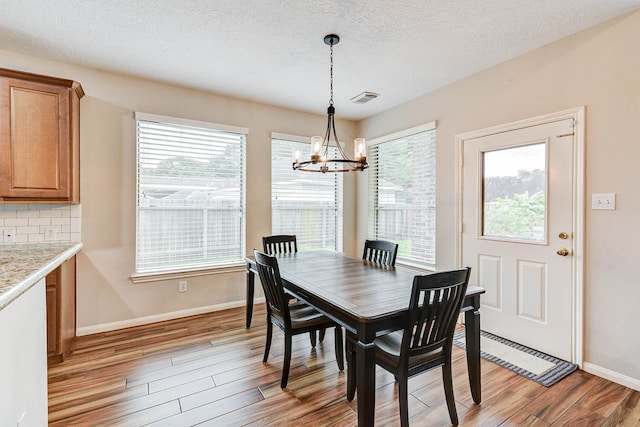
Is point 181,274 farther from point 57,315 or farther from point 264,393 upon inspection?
point 264,393

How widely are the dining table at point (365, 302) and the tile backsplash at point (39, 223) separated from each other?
82.0 inches

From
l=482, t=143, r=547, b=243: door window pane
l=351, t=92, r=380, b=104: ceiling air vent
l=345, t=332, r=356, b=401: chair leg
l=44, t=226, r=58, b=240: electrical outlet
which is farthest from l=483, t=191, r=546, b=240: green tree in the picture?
l=44, t=226, r=58, b=240: electrical outlet

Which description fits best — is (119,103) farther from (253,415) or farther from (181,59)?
(253,415)

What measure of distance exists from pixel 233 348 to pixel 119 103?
2.75m

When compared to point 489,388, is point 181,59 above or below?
above

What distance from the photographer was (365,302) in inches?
70.1

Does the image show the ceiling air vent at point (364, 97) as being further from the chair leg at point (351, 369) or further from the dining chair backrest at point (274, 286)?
the chair leg at point (351, 369)

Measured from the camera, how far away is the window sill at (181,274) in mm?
3350

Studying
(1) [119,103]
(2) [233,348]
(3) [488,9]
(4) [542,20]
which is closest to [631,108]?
(4) [542,20]

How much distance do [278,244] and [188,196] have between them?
1201 mm

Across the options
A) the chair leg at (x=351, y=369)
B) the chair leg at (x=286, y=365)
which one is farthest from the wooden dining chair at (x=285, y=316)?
the chair leg at (x=351, y=369)

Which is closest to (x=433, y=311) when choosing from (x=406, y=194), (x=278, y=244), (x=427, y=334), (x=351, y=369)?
(x=427, y=334)

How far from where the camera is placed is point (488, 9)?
7.20 ft

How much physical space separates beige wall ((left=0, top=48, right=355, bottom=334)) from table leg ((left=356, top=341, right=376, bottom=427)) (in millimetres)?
2649
